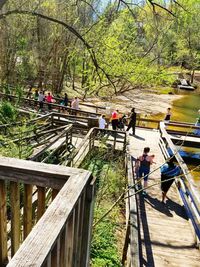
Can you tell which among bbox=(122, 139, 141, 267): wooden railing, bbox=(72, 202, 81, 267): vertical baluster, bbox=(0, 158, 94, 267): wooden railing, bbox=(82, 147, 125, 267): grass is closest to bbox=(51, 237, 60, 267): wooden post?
bbox=(0, 158, 94, 267): wooden railing

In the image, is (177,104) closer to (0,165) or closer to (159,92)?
(159,92)

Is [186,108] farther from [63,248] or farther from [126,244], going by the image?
[63,248]

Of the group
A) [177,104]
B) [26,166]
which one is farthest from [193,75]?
[26,166]

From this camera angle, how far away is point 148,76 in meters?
23.3

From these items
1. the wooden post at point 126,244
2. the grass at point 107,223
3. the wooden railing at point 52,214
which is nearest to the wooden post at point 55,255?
the wooden railing at point 52,214

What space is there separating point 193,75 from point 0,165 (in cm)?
5724

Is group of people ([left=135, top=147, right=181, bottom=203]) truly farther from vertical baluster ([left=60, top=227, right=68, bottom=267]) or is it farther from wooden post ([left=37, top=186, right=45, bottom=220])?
vertical baluster ([left=60, top=227, right=68, bottom=267])

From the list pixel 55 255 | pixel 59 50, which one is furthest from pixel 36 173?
pixel 59 50

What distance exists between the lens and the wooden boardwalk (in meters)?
6.46

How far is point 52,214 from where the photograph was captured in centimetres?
150

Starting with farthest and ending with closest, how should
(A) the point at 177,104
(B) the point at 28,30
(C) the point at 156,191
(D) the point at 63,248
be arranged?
1. (A) the point at 177,104
2. (B) the point at 28,30
3. (C) the point at 156,191
4. (D) the point at 63,248

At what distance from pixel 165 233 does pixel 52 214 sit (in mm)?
6476

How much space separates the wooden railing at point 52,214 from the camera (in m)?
1.28

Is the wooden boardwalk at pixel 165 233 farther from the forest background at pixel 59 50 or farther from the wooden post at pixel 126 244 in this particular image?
the forest background at pixel 59 50
